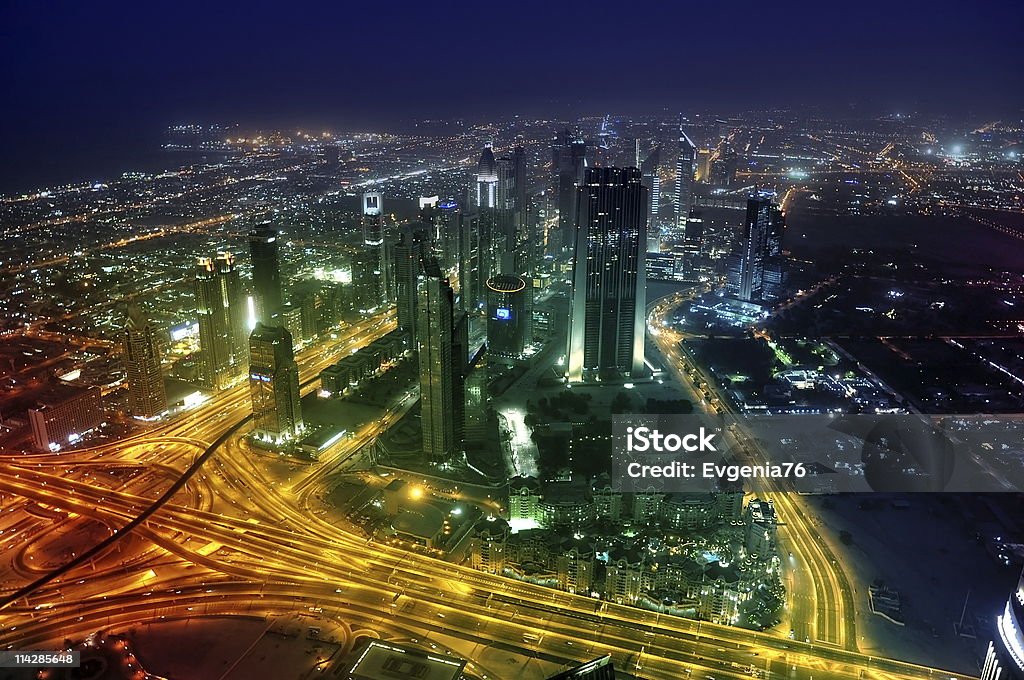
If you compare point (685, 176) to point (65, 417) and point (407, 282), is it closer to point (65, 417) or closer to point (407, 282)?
point (407, 282)

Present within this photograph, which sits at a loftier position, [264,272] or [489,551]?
[264,272]

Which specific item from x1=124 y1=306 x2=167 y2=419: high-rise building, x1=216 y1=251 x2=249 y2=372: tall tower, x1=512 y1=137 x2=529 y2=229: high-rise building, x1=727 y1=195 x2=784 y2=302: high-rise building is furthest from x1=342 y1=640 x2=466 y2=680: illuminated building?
x1=512 y1=137 x2=529 y2=229: high-rise building

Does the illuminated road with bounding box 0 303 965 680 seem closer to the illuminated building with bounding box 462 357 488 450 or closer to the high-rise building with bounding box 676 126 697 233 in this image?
the illuminated building with bounding box 462 357 488 450

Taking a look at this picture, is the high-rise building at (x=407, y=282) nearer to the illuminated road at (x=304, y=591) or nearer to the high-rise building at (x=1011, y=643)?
the illuminated road at (x=304, y=591)

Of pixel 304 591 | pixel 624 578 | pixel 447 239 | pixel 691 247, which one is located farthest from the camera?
pixel 691 247

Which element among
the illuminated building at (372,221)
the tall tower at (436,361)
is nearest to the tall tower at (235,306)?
the illuminated building at (372,221)

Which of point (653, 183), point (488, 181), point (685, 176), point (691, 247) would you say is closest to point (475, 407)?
Result: point (488, 181)
